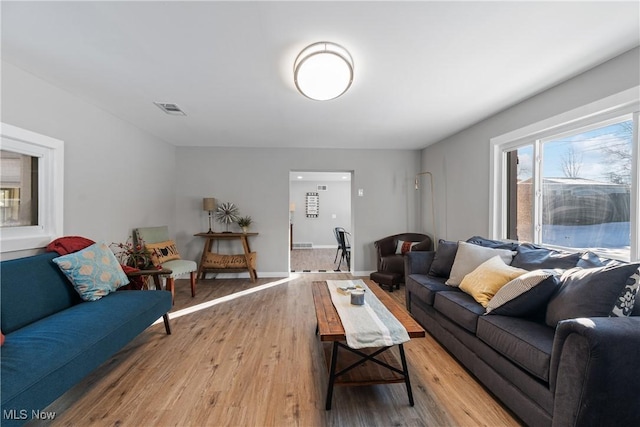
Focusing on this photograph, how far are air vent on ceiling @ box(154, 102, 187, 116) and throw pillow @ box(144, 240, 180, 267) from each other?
5.62 ft

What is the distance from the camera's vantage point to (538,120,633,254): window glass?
1.96 m

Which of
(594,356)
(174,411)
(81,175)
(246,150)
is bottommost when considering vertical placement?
(174,411)

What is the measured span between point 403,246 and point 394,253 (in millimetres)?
248

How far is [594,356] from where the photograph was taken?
43.8 inches

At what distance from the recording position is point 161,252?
3.59 m

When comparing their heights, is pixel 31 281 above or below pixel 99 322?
above

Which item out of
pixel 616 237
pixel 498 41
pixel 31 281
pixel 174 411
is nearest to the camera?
pixel 174 411

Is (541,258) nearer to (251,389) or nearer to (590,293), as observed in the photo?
(590,293)

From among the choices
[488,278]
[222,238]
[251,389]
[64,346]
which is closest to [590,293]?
[488,278]

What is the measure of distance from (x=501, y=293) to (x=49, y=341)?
2788 mm

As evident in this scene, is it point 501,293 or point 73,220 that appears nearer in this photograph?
point 501,293

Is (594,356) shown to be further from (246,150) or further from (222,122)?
(246,150)

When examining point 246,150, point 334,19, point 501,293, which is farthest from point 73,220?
point 501,293

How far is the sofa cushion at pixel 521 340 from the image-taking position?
1347 millimetres
